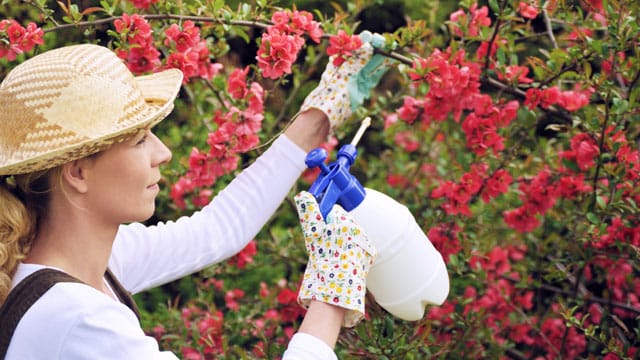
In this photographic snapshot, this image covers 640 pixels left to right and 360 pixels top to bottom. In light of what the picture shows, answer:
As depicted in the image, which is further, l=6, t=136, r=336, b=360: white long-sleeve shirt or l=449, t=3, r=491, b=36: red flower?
l=449, t=3, r=491, b=36: red flower

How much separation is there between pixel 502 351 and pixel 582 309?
13.4 inches

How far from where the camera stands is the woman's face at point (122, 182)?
59.5 inches

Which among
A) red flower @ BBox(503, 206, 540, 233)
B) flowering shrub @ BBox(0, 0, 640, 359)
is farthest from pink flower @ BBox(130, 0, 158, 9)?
red flower @ BBox(503, 206, 540, 233)

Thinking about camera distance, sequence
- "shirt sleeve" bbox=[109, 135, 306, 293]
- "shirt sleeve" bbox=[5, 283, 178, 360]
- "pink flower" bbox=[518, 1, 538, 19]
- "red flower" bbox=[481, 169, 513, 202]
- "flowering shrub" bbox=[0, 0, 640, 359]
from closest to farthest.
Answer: "shirt sleeve" bbox=[5, 283, 178, 360]
"shirt sleeve" bbox=[109, 135, 306, 293]
"flowering shrub" bbox=[0, 0, 640, 359]
"pink flower" bbox=[518, 1, 538, 19]
"red flower" bbox=[481, 169, 513, 202]

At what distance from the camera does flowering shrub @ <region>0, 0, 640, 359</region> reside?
7.00 ft

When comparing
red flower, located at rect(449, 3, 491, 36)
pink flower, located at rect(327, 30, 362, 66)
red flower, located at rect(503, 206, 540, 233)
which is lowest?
red flower, located at rect(503, 206, 540, 233)

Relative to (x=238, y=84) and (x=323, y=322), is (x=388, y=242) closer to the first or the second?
(x=323, y=322)

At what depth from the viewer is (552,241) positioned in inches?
108

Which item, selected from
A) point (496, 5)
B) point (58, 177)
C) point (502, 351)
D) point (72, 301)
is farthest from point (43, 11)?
point (502, 351)

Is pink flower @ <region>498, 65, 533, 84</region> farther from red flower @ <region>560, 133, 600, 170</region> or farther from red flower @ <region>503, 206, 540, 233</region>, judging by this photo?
red flower @ <region>503, 206, 540, 233</region>

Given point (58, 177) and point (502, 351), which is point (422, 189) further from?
point (58, 177)

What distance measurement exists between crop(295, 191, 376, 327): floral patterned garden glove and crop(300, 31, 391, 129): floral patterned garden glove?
44 centimetres

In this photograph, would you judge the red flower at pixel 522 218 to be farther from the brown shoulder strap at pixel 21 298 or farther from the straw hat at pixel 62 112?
the brown shoulder strap at pixel 21 298

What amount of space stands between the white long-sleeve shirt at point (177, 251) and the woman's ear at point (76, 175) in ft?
0.52
